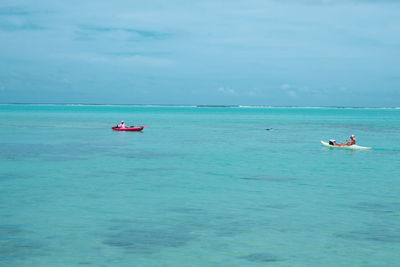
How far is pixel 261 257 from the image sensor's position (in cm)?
1090

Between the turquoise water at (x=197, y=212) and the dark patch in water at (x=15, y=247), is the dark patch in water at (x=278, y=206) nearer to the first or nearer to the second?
the turquoise water at (x=197, y=212)

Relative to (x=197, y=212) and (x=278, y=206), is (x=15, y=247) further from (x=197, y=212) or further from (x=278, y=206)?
(x=278, y=206)

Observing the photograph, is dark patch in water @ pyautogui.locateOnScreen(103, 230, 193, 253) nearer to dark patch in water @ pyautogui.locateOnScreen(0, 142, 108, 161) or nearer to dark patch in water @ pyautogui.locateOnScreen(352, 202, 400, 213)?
dark patch in water @ pyautogui.locateOnScreen(352, 202, 400, 213)

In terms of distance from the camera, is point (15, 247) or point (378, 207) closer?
point (15, 247)

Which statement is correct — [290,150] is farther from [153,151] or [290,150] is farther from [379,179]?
[379,179]

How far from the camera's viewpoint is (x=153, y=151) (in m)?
34.2

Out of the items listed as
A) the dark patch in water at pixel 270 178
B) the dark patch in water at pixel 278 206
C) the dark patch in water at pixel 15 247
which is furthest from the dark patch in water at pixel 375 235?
the dark patch in water at pixel 270 178

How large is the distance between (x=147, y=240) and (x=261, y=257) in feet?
9.73

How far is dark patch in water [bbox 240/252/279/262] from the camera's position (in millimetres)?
10703

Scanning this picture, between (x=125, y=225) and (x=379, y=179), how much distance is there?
1410 centimetres

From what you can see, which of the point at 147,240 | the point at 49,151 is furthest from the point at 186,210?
the point at 49,151

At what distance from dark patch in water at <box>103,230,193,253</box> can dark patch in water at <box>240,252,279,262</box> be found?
1.78 meters

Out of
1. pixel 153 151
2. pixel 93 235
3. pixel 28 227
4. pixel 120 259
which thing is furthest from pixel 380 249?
pixel 153 151

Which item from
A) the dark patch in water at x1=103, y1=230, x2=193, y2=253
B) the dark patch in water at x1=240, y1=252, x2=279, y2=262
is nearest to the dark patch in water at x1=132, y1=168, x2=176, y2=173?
the dark patch in water at x1=103, y1=230, x2=193, y2=253
